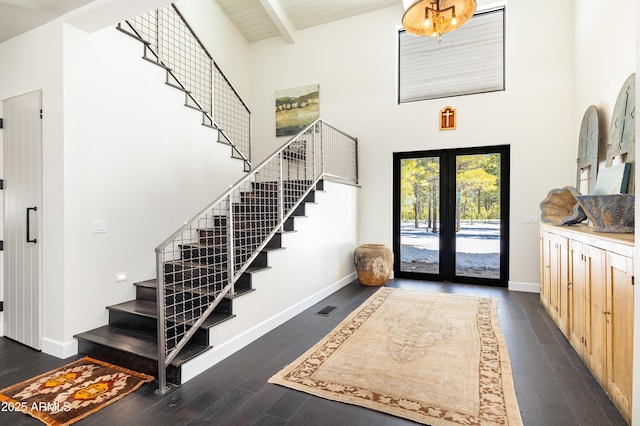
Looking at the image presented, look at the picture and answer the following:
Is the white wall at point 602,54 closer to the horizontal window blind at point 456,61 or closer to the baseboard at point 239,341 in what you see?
the horizontal window blind at point 456,61

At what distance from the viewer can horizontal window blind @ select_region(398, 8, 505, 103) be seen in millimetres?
5379

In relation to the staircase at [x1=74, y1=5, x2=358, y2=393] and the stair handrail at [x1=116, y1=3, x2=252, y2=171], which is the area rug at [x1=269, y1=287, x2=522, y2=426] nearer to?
the staircase at [x1=74, y1=5, x2=358, y2=393]

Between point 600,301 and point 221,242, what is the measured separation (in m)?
3.31

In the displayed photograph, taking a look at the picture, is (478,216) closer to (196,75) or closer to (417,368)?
(417,368)

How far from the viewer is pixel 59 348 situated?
9.50 feet

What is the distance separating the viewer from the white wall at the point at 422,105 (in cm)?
495

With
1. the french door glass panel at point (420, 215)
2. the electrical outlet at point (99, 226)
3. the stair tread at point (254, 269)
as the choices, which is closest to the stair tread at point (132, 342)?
the stair tread at point (254, 269)

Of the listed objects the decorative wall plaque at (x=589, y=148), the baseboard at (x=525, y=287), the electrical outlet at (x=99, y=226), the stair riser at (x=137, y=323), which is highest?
the decorative wall plaque at (x=589, y=148)

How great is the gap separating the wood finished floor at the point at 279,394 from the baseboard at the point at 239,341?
0.06 meters

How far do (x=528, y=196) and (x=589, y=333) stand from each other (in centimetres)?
307

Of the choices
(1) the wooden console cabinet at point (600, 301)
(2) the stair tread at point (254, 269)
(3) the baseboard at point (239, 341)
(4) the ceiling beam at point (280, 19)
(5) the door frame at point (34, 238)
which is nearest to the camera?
(1) the wooden console cabinet at point (600, 301)

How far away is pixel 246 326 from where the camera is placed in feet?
10.2

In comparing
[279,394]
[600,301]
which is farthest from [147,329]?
[600,301]

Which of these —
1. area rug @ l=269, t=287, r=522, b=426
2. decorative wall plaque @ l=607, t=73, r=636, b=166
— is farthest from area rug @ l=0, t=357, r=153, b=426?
decorative wall plaque @ l=607, t=73, r=636, b=166
